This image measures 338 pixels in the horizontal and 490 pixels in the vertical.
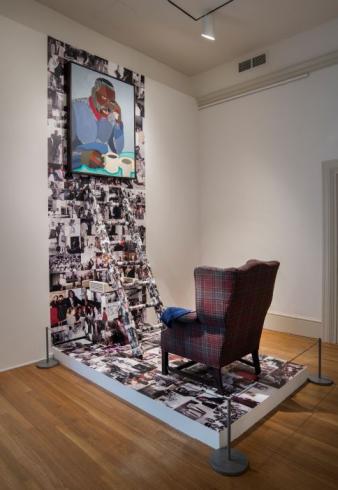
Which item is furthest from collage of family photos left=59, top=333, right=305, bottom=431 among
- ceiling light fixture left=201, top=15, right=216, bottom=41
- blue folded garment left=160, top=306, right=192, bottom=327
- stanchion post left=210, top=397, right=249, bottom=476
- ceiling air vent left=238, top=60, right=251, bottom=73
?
ceiling air vent left=238, top=60, right=251, bottom=73

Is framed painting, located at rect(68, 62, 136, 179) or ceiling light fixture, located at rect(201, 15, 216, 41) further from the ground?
ceiling light fixture, located at rect(201, 15, 216, 41)

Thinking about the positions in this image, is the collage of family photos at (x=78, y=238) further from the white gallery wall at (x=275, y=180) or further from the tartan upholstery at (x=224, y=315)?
the white gallery wall at (x=275, y=180)

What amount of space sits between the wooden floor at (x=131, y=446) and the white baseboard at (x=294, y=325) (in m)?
1.36

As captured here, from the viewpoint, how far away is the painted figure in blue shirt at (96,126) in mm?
3746

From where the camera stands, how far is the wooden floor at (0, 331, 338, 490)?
1844 millimetres

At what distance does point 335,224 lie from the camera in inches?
157

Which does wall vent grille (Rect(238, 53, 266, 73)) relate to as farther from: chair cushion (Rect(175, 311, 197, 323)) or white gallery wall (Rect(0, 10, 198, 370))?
chair cushion (Rect(175, 311, 197, 323))

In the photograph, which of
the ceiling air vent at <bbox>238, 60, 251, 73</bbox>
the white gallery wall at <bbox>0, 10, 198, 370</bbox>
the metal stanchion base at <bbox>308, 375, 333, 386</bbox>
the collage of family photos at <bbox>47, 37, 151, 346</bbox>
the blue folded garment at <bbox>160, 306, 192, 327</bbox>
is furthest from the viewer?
the ceiling air vent at <bbox>238, 60, 251, 73</bbox>

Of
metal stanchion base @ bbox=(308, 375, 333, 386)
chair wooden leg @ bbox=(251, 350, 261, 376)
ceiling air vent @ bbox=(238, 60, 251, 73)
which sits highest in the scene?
ceiling air vent @ bbox=(238, 60, 251, 73)

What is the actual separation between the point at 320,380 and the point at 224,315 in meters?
1.22

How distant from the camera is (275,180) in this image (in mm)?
4465

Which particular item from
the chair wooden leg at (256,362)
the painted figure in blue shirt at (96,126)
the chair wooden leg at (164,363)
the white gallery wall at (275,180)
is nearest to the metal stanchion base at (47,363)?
the chair wooden leg at (164,363)

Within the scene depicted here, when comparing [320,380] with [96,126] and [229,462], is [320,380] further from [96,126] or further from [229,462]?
[96,126]

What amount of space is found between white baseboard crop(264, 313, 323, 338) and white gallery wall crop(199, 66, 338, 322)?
0.20 ft
